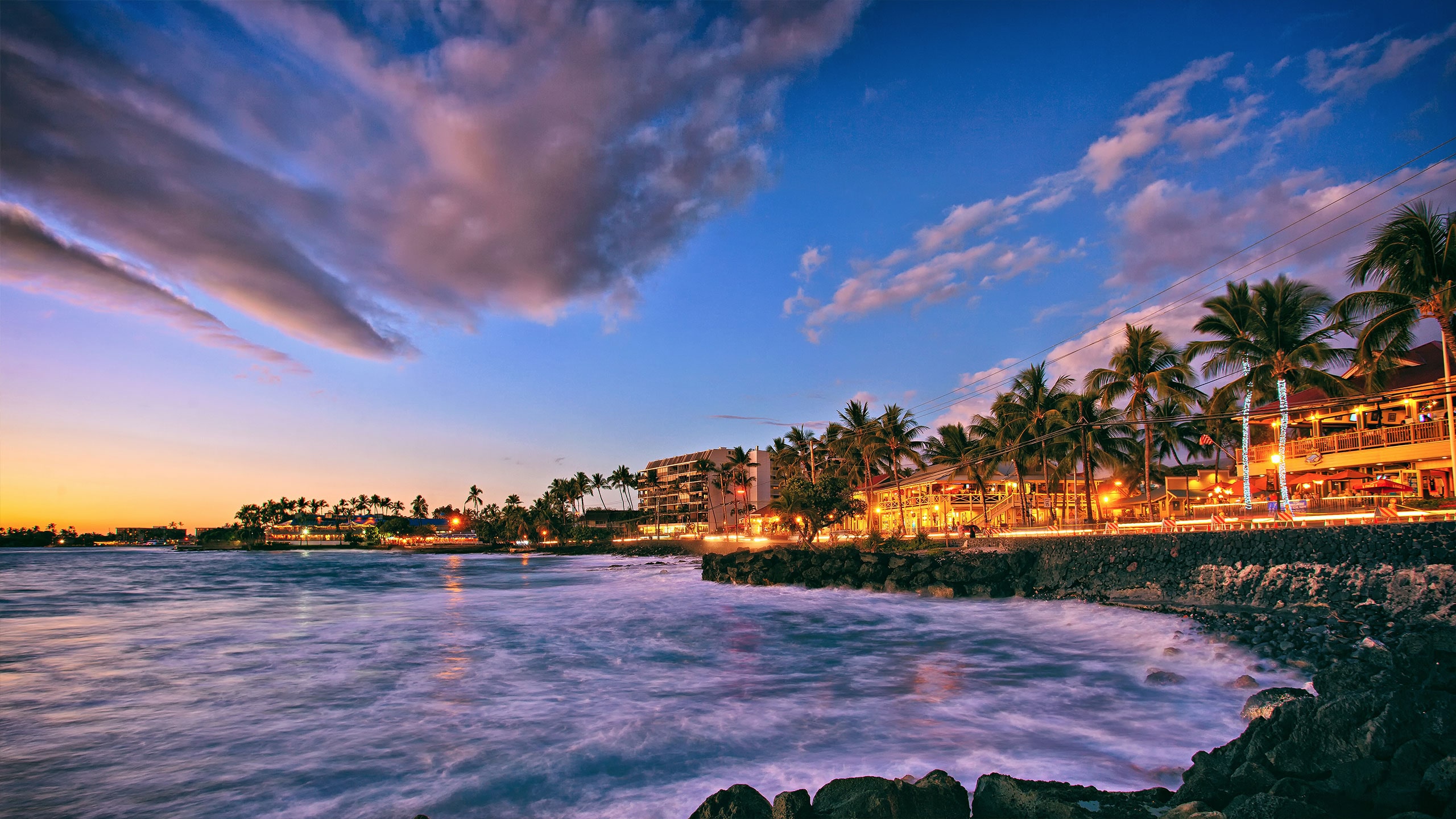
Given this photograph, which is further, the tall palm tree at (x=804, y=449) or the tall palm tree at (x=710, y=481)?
the tall palm tree at (x=710, y=481)

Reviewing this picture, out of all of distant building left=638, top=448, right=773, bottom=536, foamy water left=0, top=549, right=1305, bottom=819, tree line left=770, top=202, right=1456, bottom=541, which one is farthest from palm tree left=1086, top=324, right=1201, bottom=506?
distant building left=638, top=448, right=773, bottom=536

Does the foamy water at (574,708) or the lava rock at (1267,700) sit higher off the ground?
the lava rock at (1267,700)

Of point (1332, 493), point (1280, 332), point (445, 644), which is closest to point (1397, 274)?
point (1280, 332)

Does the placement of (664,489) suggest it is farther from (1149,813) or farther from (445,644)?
(1149,813)

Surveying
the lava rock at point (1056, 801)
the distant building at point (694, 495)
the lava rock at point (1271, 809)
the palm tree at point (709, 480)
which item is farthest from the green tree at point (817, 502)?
the palm tree at point (709, 480)

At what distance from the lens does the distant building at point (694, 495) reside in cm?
12738

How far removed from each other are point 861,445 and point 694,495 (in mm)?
76143

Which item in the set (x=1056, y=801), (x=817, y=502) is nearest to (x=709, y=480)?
(x=817, y=502)

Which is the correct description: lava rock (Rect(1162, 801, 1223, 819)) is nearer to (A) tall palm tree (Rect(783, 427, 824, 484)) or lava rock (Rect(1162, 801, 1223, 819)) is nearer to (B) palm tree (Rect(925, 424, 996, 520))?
(B) palm tree (Rect(925, 424, 996, 520))

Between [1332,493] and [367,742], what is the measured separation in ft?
155

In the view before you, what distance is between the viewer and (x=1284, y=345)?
3067 cm

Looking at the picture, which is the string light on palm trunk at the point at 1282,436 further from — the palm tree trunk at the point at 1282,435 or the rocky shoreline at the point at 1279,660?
the rocky shoreline at the point at 1279,660

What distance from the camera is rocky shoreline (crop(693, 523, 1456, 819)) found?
572 centimetres

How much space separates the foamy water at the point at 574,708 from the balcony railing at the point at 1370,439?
816 inches
